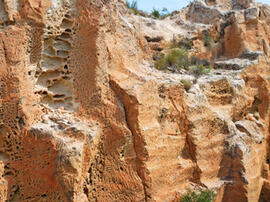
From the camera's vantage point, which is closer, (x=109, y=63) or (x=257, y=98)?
(x=109, y=63)

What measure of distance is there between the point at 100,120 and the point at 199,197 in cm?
213

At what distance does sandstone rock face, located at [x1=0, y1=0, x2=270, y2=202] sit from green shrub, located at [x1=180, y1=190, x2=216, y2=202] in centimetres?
12

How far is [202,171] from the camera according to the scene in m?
5.68

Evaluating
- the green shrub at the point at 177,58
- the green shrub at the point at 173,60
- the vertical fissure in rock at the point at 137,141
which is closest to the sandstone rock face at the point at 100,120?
the vertical fissure in rock at the point at 137,141

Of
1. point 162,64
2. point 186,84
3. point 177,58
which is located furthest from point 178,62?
point 186,84

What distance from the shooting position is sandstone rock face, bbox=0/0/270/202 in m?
4.05

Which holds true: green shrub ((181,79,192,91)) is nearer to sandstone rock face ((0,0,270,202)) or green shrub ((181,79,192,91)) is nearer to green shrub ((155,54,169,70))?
sandstone rock face ((0,0,270,202))

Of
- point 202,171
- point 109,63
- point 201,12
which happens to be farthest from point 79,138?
point 201,12

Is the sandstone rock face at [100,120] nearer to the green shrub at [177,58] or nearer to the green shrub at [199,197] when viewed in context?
the green shrub at [199,197]

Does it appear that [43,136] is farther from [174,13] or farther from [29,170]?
[174,13]

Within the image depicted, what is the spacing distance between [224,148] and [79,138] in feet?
10.4

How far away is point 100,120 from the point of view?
4664 mm

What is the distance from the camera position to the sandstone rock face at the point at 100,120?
13.3 ft

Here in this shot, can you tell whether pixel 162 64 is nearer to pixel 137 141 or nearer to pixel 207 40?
pixel 137 141
